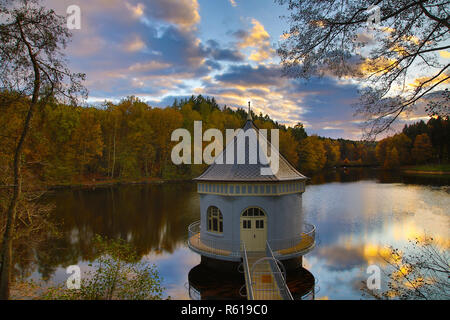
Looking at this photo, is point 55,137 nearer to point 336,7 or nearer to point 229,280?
point 229,280

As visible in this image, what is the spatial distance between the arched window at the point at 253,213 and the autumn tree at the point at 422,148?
7512 cm

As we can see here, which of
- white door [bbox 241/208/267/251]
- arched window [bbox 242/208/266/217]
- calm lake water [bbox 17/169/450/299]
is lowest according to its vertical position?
calm lake water [bbox 17/169/450/299]

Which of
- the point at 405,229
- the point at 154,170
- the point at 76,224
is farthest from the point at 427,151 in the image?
the point at 76,224

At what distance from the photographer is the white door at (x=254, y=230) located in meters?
13.6

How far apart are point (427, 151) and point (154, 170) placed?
67.9 meters

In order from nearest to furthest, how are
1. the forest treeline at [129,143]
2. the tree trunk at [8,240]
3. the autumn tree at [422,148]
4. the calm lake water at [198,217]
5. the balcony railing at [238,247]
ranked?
the tree trunk at [8,240], the balcony railing at [238,247], the calm lake water at [198,217], the forest treeline at [129,143], the autumn tree at [422,148]

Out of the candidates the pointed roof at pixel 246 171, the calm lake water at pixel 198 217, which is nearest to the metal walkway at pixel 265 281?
the calm lake water at pixel 198 217

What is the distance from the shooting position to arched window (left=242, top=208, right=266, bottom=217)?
44.8 feet

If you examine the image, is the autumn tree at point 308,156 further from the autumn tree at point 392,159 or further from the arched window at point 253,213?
the arched window at point 253,213

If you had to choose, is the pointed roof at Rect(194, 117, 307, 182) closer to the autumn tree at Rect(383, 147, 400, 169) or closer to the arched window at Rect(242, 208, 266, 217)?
the arched window at Rect(242, 208, 266, 217)

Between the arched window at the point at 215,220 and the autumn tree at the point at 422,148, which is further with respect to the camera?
the autumn tree at the point at 422,148

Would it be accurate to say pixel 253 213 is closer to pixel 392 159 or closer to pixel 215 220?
pixel 215 220

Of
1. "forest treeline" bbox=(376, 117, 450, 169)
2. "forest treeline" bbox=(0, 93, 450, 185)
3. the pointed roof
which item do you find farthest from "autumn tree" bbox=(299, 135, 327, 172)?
the pointed roof

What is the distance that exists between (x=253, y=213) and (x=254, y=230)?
83 centimetres
